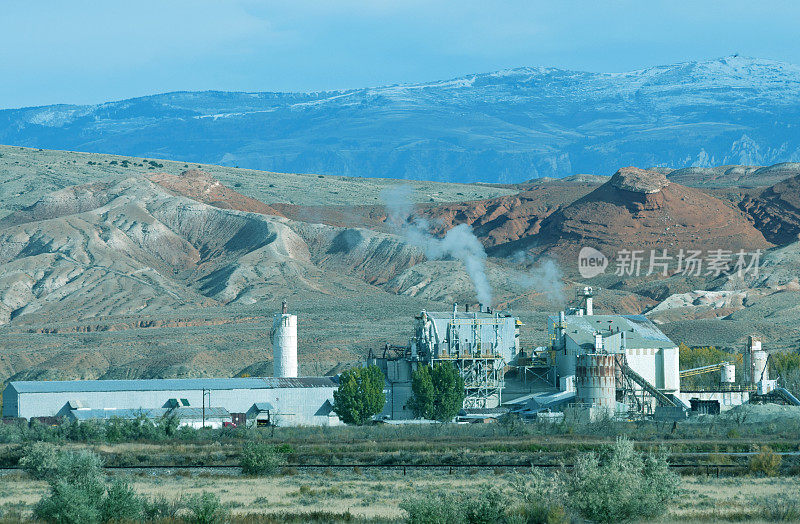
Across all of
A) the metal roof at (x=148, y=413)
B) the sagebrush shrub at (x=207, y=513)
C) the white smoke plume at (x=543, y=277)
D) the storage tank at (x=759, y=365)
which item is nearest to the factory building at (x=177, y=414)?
the metal roof at (x=148, y=413)

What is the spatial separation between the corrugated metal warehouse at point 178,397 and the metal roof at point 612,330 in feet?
50.8

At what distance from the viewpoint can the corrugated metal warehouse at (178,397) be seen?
229ft

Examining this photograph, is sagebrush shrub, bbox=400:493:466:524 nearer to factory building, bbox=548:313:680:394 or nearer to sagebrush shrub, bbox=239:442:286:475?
sagebrush shrub, bbox=239:442:286:475

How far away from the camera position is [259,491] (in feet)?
117

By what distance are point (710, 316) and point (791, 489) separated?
98.8 metres

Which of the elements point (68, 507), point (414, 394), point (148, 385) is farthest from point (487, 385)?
point (68, 507)

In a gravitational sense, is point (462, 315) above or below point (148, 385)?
above

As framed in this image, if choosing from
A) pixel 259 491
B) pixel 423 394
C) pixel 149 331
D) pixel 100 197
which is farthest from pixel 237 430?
pixel 100 197

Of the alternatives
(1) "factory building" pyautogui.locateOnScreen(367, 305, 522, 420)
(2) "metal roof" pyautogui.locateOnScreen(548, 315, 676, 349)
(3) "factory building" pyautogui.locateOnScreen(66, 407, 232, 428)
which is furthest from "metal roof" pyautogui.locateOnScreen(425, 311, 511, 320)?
(3) "factory building" pyautogui.locateOnScreen(66, 407, 232, 428)

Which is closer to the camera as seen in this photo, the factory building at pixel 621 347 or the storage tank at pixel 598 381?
the storage tank at pixel 598 381

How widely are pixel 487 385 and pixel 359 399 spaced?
35.5ft

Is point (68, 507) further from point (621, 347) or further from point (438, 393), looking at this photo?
point (621, 347)

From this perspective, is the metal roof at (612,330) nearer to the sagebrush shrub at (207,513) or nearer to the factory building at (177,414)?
the factory building at (177,414)

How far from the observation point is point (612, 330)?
74.6m
